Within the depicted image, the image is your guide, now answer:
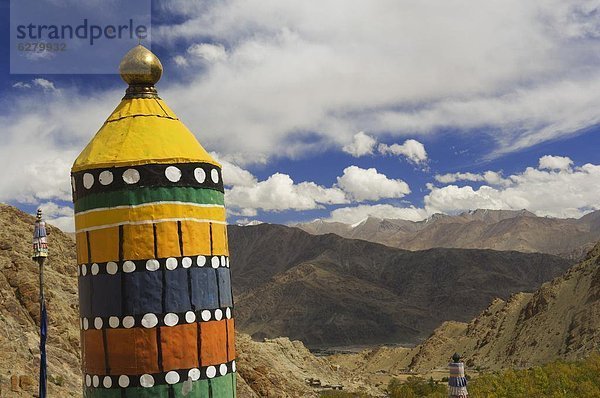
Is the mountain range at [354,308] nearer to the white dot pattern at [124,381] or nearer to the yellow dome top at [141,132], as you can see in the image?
the white dot pattern at [124,381]

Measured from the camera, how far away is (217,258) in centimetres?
554

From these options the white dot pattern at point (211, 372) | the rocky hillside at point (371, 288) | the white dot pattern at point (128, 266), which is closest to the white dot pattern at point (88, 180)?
the white dot pattern at point (128, 266)

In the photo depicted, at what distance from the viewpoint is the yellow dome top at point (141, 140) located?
5301 mm

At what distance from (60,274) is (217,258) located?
96.2 feet

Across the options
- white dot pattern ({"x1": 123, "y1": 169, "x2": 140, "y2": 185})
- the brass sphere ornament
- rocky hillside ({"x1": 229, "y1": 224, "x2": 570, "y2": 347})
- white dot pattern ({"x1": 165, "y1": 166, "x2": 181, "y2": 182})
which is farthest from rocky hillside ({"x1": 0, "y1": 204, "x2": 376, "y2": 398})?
rocky hillside ({"x1": 229, "y1": 224, "x2": 570, "y2": 347})

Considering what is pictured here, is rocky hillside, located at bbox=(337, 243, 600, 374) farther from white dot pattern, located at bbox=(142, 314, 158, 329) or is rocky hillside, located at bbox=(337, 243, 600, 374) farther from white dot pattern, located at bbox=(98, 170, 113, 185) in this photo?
white dot pattern, located at bbox=(98, 170, 113, 185)

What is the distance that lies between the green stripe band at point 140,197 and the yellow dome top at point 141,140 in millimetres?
251

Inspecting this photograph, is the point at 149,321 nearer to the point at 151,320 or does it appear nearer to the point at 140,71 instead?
the point at 151,320

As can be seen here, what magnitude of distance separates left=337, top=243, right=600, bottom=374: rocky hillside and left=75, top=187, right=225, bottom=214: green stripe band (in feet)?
121

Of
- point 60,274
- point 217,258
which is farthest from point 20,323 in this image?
point 217,258

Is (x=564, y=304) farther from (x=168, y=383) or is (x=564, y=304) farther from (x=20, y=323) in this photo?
(x=168, y=383)

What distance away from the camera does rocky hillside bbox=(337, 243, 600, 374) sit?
44219 mm

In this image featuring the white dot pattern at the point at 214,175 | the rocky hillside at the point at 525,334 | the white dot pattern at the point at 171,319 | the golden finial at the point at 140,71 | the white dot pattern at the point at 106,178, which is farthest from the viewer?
the rocky hillside at the point at 525,334

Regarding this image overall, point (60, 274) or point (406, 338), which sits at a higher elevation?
point (60, 274)
